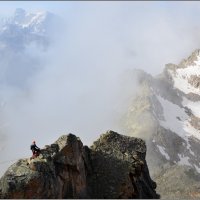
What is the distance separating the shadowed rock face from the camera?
64.4m

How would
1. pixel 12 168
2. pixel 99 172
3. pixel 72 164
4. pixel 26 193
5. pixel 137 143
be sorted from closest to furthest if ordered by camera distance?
pixel 26 193, pixel 12 168, pixel 72 164, pixel 99 172, pixel 137 143

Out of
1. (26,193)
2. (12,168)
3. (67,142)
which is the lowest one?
(26,193)

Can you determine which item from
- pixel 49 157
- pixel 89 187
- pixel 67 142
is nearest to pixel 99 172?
pixel 89 187

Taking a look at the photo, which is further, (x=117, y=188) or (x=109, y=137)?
(x=109, y=137)

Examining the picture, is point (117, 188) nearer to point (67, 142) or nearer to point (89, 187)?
point (89, 187)

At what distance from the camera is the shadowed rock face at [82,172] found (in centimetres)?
6444

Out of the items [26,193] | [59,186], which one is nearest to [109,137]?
[59,186]

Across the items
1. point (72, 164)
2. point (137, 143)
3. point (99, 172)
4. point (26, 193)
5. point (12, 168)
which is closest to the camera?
point (26, 193)

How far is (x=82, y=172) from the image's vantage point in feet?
258

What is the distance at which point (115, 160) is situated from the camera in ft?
276

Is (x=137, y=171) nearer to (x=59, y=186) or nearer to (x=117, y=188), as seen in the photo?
(x=117, y=188)

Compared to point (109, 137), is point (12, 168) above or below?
below

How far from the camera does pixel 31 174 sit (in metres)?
65.1

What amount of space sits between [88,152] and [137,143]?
435 inches
